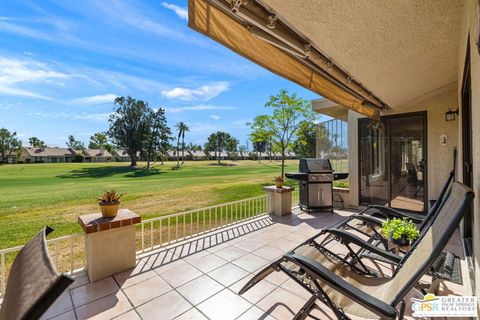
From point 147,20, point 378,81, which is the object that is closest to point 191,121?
point 147,20

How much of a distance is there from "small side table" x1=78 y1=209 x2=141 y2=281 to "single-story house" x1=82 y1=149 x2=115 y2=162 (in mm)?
67481

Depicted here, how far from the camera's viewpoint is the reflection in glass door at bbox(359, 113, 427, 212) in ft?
16.4

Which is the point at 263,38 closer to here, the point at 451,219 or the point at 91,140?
the point at 451,219

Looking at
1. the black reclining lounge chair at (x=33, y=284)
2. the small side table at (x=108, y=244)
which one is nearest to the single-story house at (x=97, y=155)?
the small side table at (x=108, y=244)

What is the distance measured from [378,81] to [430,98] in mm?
2577

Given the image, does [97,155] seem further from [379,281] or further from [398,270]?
[398,270]

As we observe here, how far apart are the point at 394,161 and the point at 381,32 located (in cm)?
441

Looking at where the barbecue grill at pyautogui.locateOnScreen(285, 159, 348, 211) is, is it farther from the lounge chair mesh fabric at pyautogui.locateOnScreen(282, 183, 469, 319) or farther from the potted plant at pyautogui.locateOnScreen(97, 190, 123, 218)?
the potted plant at pyautogui.locateOnScreen(97, 190, 123, 218)

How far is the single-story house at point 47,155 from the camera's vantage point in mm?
52000

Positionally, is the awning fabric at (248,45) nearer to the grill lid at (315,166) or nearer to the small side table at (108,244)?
the small side table at (108,244)

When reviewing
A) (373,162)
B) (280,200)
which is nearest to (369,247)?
(280,200)

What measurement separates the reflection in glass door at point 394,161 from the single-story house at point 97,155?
67.7 meters

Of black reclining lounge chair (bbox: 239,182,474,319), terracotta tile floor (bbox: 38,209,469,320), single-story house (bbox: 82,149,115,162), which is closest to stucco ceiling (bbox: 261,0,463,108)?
black reclining lounge chair (bbox: 239,182,474,319)

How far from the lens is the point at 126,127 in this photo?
114ft
